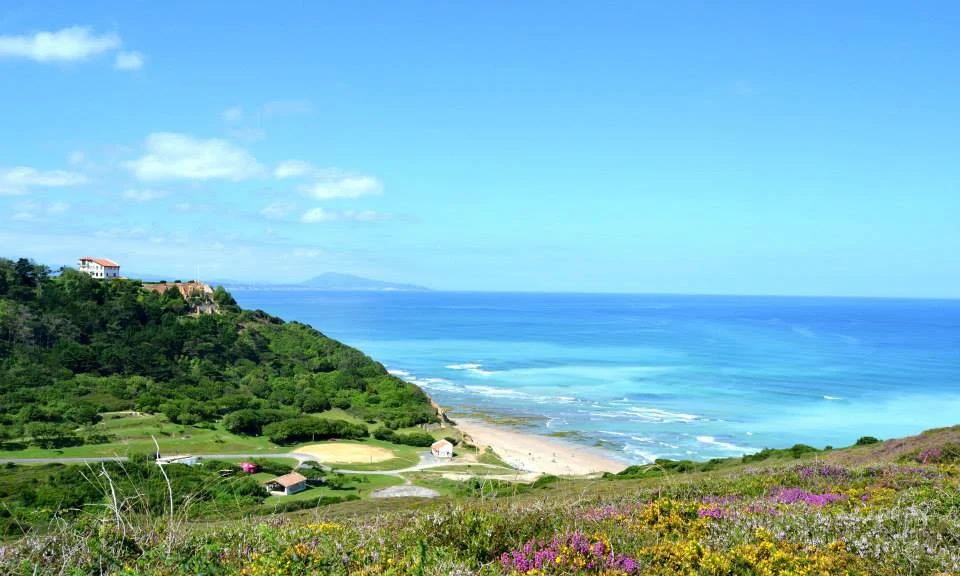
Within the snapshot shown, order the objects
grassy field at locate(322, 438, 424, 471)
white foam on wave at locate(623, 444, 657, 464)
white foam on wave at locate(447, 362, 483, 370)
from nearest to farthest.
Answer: grassy field at locate(322, 438, 424, 471), white foam on wave at locate(623, 444, 657, 464), white foam on wave at locate(447, 362, 483, 370)

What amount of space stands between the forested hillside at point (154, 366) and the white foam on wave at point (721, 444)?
22.7 meters

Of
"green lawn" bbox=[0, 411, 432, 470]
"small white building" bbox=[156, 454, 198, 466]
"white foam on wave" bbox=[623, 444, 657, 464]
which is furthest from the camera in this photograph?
"white foam on wave" bbox=[623, 444, 657, 464]

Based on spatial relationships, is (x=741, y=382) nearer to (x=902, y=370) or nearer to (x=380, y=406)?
(x=902, y=370)

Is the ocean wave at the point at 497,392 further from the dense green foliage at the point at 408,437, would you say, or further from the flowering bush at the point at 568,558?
the flowering bush at the point at 568,558

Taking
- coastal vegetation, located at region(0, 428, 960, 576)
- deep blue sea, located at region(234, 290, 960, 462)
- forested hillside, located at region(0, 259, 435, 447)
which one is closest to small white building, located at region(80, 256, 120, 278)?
forested hillside, located at region(0, 259, 435, 447)

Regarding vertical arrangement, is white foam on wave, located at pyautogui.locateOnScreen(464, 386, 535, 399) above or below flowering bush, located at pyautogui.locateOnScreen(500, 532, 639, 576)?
below

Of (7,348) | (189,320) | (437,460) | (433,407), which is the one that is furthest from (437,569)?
(189,320)

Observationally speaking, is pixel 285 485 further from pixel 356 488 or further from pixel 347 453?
pixel 347 453

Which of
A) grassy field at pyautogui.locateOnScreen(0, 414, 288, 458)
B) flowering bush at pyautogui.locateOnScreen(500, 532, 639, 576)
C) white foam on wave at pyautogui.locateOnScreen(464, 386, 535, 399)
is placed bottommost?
white foam on wave at pyautogui.locateOnScreen(464, 386, 535, 399)

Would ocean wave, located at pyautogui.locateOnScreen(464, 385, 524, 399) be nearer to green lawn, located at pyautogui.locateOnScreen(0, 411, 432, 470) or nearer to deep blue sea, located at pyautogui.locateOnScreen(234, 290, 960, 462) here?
deep blue sea, located at pyautogui.locateOnScreen(234, 290, 960, 462)

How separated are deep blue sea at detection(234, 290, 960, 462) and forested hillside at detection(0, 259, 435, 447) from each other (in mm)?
11438

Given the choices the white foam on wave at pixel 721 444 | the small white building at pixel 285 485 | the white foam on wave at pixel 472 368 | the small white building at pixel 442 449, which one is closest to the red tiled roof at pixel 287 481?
the small white building at pixel 285 485

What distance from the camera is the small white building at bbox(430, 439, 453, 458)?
43.6 metres

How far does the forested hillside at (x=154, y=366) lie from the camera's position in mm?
48719
